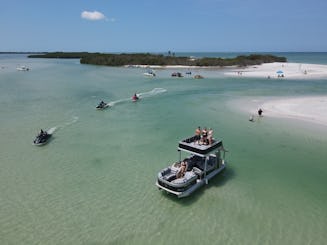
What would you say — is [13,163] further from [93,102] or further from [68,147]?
[93,102]

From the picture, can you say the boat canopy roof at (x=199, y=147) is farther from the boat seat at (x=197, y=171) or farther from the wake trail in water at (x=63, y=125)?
the wake trail in water at (x=63, y=125)

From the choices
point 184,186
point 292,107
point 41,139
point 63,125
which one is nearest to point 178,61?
point 292,107

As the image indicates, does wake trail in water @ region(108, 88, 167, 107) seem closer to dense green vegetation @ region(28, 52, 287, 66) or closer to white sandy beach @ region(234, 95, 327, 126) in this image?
white sandy beach @ region(234, 95, 327, 126)

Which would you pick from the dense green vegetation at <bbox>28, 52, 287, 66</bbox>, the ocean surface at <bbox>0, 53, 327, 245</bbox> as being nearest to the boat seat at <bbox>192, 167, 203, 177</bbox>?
the ocean surface at <bbox>0, 53, 327, 245</bbox>

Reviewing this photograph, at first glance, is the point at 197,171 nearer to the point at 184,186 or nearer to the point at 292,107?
the point at 184,186

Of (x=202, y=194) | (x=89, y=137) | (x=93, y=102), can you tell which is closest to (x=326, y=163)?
(x=202, y=194)

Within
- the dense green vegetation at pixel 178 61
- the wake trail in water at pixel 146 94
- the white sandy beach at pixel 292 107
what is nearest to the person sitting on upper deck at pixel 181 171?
the white sandy beach at pixel 292 107
